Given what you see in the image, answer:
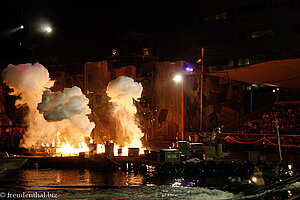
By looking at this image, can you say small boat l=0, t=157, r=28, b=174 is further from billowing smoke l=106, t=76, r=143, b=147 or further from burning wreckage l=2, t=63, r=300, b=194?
billowing smoke l=106, t=76, r=143, b=147

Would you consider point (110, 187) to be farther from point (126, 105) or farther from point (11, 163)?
point (126, 105)

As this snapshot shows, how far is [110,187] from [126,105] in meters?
13.0

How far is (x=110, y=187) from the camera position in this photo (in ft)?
40.1

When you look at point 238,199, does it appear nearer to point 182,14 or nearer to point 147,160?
point 147,160

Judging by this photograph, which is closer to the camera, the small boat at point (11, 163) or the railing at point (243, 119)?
the small boat at point (11, 163)

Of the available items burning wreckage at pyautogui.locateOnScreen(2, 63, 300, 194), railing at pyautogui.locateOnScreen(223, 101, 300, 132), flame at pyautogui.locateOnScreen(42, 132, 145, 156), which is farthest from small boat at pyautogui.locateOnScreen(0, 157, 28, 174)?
railing at pyautogui.locateOnScreen(223, 101, 300, 132)

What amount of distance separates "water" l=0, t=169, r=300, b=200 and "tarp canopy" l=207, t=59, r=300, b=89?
816 centimetres

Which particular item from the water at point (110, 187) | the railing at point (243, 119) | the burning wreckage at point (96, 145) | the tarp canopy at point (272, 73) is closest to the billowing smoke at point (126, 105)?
the burning wreckage at point (96, 145)

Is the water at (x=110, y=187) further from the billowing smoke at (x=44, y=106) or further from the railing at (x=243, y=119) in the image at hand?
the railing at (x=243, y=119)

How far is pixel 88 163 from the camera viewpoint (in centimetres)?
1741

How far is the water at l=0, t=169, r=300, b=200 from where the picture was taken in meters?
10.7

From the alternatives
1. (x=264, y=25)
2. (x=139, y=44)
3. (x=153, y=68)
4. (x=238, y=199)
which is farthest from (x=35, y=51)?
(x=238, y=199)

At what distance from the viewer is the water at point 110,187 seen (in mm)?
10742

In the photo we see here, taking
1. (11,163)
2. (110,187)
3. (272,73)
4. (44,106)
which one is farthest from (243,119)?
(11,163)
